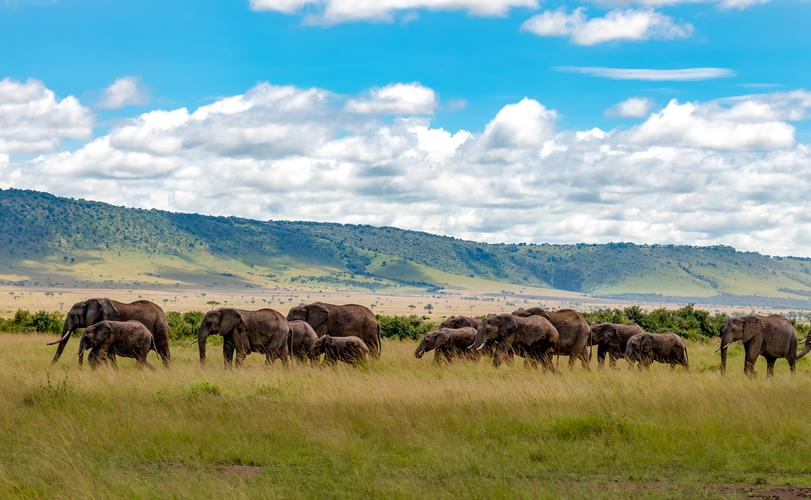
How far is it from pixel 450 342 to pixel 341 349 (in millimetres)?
4456

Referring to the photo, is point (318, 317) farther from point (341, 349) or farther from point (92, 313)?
point (92, 313)

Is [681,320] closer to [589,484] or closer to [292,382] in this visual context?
[292,382]

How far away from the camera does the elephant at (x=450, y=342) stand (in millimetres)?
30328

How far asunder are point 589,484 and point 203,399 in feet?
28.2

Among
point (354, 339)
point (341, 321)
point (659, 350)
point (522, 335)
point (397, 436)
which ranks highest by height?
point (522, 335)

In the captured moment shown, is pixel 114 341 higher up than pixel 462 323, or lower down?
lower down

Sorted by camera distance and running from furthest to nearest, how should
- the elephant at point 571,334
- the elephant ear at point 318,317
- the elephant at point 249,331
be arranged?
the elephant ear at point 318,317
the elephant at point 571,334
the elephant at point 249,331

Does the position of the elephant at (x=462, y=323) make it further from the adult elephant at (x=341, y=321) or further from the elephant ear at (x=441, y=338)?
the elephant ear at (x=441, y=338)

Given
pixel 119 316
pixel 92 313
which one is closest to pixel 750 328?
pixel 119 316

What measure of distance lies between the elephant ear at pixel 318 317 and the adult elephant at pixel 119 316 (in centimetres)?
470

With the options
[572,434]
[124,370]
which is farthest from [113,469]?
[124,370]

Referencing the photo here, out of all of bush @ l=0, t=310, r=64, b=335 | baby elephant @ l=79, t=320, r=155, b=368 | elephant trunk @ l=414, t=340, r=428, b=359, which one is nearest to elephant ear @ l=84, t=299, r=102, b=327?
baby elephant @ l=79, t=320, r=155, b=368

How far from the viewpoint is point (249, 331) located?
27734mm

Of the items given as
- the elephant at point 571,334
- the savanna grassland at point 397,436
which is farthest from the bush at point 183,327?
the savanna grassland at point 397,436
